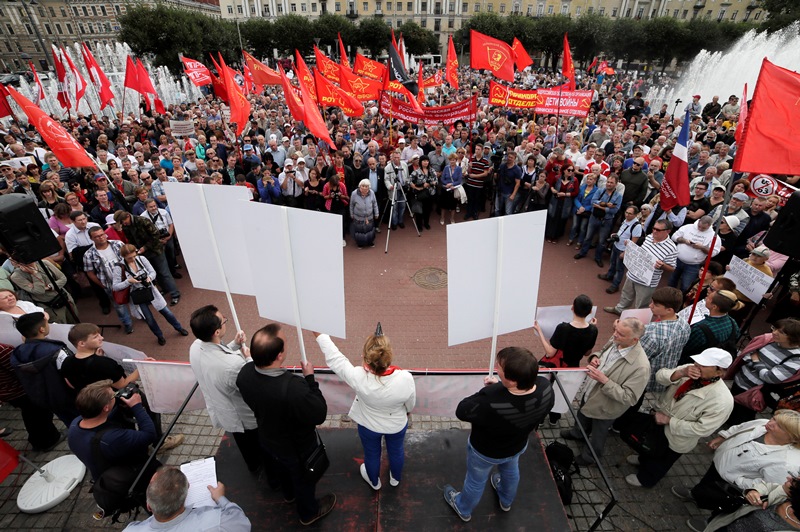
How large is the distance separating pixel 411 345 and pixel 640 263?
13.4 feet

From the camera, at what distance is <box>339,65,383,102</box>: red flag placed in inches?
515

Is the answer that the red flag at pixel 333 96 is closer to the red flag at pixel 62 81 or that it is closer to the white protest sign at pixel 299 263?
the white protest sign at pixel 299 263

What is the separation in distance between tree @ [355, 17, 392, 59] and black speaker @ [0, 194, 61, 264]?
6684cm

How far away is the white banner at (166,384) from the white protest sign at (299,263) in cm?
136

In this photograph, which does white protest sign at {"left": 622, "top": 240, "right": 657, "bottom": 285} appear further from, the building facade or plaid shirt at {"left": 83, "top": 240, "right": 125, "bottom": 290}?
the building facade

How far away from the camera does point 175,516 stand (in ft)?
8.39

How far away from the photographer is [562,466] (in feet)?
14.7

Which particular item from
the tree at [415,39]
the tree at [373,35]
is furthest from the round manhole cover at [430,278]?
the tree at [415,39]

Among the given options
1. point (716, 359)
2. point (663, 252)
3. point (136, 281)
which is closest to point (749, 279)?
point (663, 252)

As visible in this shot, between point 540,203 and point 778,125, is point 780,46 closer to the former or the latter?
point 540,203

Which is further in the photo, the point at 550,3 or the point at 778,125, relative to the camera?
the point at 550,3

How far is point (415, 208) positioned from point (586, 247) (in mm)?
4349

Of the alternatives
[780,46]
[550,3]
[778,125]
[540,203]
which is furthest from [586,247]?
[550,3]

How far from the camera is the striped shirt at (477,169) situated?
10484mm
